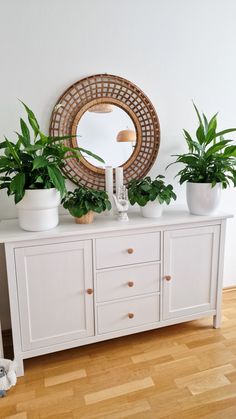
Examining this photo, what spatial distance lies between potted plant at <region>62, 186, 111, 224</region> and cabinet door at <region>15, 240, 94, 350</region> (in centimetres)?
16

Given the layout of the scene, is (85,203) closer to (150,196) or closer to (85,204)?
(85,204)

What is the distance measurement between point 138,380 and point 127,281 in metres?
0.52

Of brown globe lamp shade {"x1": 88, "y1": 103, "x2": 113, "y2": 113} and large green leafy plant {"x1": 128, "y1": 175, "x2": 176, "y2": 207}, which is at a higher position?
brown globe lamp shade {"x1": 88, "y1": 103, "x2": 113, "y2": 113}

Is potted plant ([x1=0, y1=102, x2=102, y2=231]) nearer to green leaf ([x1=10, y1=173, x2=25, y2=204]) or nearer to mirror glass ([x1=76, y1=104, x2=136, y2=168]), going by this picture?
green leaf ([x1=10, y1=173, x2=25, y2=204])

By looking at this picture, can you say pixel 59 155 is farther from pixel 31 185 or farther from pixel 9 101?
pixel 9 101

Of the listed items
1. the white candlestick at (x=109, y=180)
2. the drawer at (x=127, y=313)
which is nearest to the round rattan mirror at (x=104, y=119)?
the white candlestick at (x=109, y=180)

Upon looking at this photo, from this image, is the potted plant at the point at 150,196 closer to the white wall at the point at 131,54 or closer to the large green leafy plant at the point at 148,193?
the large green leafy plant at the point at 148,193

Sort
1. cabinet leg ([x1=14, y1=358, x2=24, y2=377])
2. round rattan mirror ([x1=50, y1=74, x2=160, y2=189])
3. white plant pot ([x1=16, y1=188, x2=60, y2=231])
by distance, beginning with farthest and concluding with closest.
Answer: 1. round rattan mirror ([x1=50, y1=74, x2=160, y2=189])
2. cabinet leg ([x1=14, y1=358, x2=24, y2=377])
3. white plant pot ([x1=16, y1=188, x2=60, y2=231])

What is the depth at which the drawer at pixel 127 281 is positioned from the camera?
1.71 metres

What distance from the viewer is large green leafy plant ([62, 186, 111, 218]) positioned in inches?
65.4

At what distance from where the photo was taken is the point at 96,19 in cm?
185

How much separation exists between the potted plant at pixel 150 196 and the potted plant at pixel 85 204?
7.5 inches

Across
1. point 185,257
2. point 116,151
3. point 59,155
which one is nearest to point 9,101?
point 59,155

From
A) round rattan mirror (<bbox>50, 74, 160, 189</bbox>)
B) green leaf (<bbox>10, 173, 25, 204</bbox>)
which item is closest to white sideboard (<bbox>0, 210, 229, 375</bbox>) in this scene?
green leaf (<bbox>10, 173, 25, 204</bbox>)
